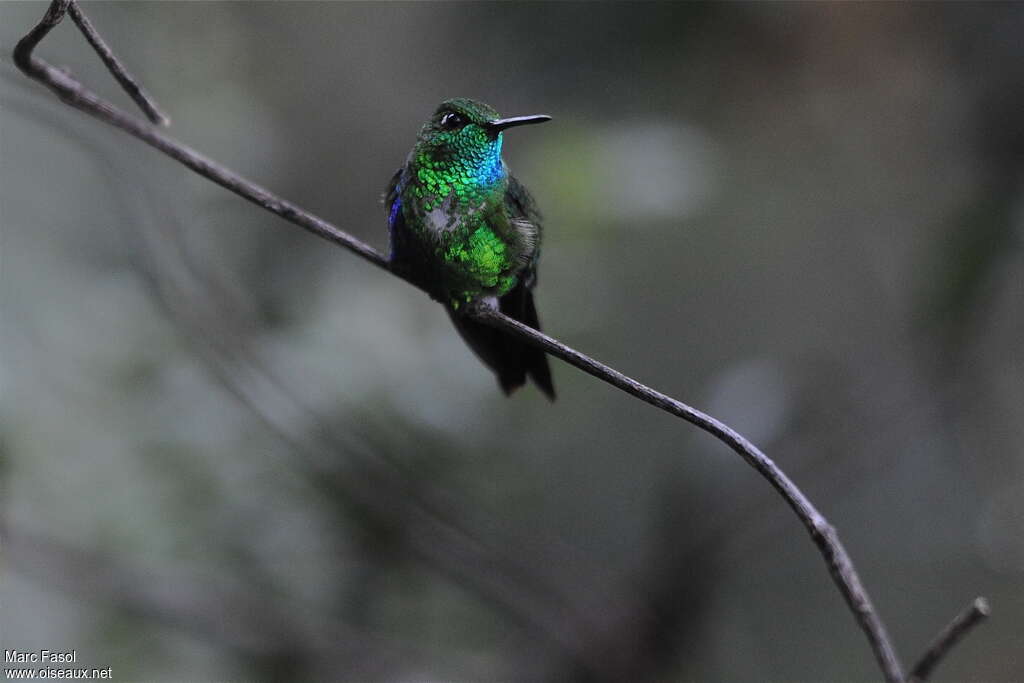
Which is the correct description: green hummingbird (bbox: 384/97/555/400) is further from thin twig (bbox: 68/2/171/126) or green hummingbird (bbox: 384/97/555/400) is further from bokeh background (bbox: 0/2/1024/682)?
bokeh background (bbox: 0/2/1024/682)

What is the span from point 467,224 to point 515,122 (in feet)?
0.81

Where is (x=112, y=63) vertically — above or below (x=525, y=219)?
above

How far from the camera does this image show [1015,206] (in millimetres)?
2889

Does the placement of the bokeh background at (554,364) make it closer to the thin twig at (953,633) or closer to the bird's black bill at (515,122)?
the bird's black bill at (515,122)

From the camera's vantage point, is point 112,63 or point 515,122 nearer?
point 112,63

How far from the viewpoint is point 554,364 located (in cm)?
300

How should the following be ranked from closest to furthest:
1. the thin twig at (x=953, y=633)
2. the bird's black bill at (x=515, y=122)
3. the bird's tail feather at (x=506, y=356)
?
the thin twig at (x=953, y=633) → the bird's black bill at (x=515, y=122) → the bird's tail feather at (x=506, y=356)

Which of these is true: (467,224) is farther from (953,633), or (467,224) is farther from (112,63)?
(953,633)

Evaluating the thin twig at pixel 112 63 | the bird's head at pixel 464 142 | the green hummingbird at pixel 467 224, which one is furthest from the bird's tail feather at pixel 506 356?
the thin twig at pixel 112 63

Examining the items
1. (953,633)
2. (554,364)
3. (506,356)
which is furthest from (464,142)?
(554,364)

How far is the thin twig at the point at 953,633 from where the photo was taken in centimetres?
83

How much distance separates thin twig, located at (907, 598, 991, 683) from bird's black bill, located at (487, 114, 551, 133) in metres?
0.70

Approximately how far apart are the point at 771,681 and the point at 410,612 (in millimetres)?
1511

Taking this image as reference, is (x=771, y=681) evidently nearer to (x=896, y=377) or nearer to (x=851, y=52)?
(x=896, y=377)
